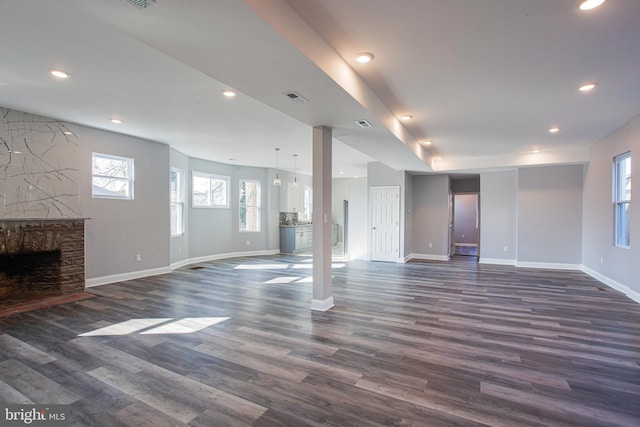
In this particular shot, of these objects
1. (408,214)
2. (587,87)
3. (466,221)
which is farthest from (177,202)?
(466,221)

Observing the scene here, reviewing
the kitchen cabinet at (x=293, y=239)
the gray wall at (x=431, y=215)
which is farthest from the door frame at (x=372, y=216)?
the kitchen cabinet at (x=293, y=239)

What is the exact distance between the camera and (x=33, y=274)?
503 cm

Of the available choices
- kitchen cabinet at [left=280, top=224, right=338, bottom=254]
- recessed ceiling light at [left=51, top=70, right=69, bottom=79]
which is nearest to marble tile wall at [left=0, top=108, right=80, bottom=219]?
recessed ceiling light at [left=51, top=70, right=69, bottom=79]

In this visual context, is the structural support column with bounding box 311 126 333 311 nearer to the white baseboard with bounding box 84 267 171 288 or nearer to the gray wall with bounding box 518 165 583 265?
the white baseboard with bounding box 84 267 171 288

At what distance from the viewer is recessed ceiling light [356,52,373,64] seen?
2850 mm

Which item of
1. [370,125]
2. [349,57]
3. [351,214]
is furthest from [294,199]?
[349,57]

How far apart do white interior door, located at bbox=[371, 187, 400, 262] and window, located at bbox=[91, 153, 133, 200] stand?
5.74 meters

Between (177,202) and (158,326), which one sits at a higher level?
(177,202)

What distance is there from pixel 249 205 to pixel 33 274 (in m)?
5.39

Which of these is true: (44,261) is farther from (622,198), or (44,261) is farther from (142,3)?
(622,198)

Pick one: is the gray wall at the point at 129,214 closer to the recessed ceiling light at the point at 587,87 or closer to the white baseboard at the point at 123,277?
the white baseboard at the point at 123,277

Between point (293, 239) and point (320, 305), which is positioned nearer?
point (320, 305)

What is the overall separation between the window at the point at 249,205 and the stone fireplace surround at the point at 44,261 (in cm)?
457

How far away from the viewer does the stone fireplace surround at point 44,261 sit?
4738 mm
